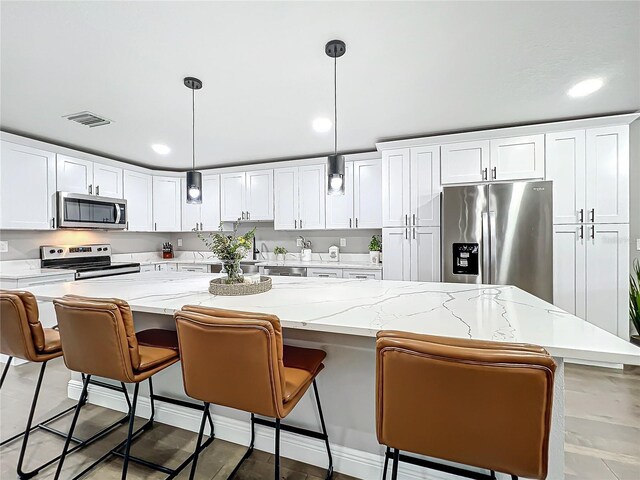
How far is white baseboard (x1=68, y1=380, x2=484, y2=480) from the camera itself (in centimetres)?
152

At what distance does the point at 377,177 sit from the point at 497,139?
138 cm

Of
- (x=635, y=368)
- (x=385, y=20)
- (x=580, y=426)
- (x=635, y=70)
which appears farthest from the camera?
(x=635, y=368)

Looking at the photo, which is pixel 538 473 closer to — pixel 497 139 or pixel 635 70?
pixel 635 70

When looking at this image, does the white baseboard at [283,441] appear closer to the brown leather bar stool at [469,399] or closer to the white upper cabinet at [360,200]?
the brown leather bar stool at [469,399]

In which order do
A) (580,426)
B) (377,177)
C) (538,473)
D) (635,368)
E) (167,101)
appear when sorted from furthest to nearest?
(377,177) < (635,368) < (167,101) < (580,426) < (538,473)

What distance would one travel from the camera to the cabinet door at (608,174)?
2.90m

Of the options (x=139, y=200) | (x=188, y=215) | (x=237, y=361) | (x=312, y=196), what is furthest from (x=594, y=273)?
(x=139, y=200)

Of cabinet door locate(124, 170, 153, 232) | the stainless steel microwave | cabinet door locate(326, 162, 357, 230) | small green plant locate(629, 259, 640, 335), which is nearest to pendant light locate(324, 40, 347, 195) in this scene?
cabinet door locate(326, 162, 357, 230)

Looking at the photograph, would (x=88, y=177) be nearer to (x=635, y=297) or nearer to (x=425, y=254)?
(x=425, y=254)

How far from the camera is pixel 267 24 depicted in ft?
5.47

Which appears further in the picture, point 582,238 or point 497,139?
point 497,139

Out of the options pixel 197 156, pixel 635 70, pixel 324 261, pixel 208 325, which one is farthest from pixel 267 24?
pixel 324 261

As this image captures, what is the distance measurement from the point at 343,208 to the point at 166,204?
292 cm

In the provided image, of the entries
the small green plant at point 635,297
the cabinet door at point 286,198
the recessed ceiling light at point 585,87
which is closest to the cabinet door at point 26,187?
the cabinet door at point 286,198
